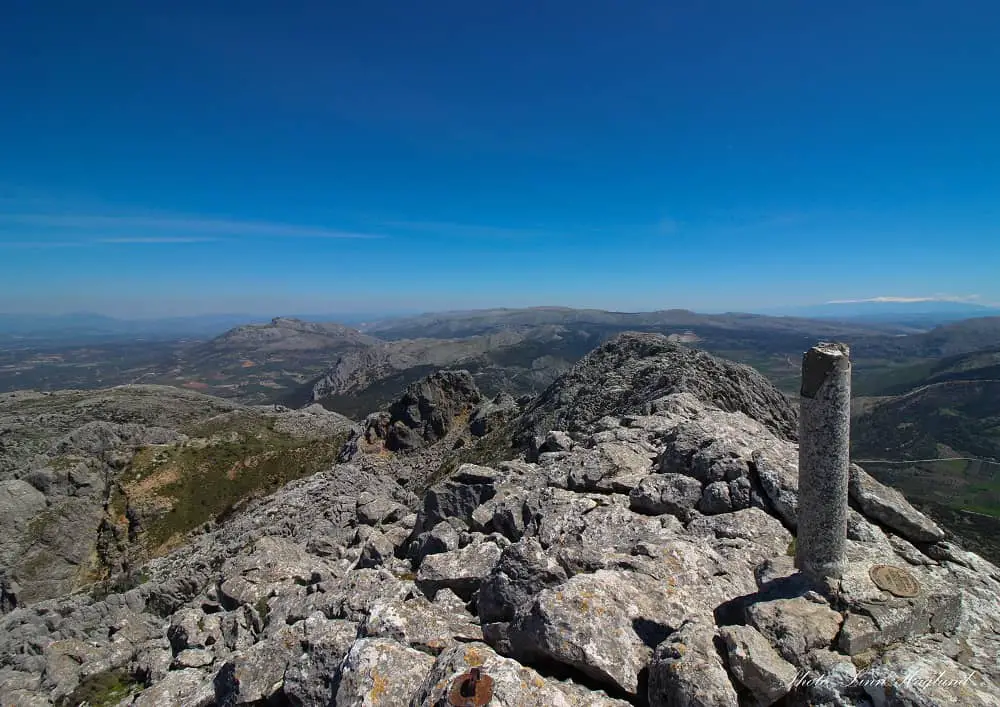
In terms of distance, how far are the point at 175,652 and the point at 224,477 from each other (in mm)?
36929

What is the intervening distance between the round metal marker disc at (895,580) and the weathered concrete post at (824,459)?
68 cm

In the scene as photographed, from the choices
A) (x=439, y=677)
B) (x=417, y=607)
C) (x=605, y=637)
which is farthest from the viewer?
(x=417, y=607)

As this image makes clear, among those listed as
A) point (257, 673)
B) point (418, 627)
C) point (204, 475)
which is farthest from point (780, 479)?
point (204, 475)

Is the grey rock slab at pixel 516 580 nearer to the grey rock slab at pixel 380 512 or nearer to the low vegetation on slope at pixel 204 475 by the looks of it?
the grey rock slab at pixel 380 512

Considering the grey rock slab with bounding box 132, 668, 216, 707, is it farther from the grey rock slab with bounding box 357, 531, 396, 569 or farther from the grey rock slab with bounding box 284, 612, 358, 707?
the grey rock slab with bounding box 357, 531, 396, 569

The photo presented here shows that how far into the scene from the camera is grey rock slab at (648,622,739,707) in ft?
27.8

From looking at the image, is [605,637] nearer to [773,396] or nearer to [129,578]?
[773,396]

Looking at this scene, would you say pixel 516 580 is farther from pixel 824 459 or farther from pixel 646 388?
pixel 646 388

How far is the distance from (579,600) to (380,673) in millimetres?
4485

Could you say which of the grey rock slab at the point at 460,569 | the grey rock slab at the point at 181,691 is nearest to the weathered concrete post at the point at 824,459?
the grey rock slab at the point at 460,569

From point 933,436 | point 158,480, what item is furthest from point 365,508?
point 933,436

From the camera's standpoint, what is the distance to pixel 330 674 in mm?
11711

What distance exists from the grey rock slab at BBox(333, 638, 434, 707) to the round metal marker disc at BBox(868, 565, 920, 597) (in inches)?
405

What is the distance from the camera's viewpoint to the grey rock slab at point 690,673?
8.46 metres
